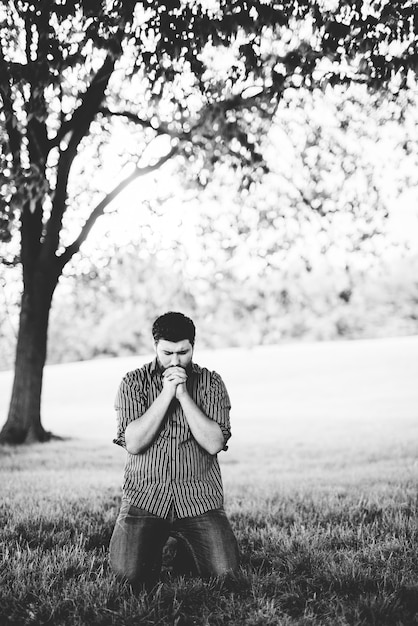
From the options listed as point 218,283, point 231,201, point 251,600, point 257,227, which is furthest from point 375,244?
point 251,600

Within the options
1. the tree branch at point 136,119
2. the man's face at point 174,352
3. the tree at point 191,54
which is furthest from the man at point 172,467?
the tree branch at point 136,119

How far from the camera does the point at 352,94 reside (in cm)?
1098

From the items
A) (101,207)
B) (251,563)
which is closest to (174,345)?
(251,563)

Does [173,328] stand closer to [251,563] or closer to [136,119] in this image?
[251,563]

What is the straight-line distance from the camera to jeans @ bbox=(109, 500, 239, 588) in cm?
367

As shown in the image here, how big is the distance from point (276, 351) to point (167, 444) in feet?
127

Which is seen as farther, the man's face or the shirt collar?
the shirt collar

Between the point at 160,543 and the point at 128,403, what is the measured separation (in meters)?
0.96

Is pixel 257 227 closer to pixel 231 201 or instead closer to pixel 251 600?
pixel 231 201

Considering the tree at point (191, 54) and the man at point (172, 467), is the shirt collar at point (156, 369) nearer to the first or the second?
the man at point (172, 467)

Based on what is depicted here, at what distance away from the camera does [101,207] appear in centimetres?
1224

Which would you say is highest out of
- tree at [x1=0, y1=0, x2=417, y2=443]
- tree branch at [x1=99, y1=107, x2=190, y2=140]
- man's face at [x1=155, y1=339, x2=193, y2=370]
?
tree branch at [x1=99, y1=107, x2=190, y2=140]

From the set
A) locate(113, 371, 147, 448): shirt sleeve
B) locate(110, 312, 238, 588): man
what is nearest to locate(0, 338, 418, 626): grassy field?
locate(110, 312, 238, 588): man

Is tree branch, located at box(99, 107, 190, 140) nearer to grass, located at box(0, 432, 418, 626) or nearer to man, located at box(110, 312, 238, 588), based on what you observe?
grass, located at box(0, 432, 418, 626)
